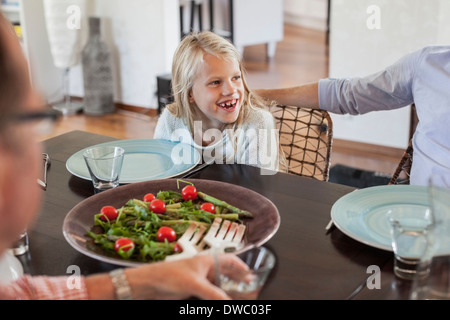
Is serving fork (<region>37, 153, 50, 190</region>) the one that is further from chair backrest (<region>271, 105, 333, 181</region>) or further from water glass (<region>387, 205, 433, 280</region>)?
water glass (<region>387, 205, 433, 280</region>)

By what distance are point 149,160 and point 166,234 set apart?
580mm

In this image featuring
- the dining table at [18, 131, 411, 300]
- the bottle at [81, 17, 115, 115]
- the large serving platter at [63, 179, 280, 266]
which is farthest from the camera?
the bottle at [81, 17, 115, 115]

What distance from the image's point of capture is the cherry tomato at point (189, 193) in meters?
1.35

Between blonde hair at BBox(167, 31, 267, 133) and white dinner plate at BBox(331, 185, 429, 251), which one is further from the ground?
blonde hair at BBox(167, 31, 267, 133)

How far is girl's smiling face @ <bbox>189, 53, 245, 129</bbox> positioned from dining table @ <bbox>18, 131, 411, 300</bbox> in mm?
336

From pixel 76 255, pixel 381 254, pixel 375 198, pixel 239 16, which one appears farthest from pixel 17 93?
pixel 239 16

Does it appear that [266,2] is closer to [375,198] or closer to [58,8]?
[58,8]

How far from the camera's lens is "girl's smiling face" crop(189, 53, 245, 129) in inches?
73.6

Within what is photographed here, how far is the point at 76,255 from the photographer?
1.13 metres

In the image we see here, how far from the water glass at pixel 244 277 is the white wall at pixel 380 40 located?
276cm

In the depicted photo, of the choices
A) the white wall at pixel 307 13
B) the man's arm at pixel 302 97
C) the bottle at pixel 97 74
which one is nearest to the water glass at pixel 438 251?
the man's arm at pixel 302 97

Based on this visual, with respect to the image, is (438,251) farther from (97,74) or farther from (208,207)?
(97,74)

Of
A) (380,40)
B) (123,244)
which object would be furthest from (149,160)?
(380,40)

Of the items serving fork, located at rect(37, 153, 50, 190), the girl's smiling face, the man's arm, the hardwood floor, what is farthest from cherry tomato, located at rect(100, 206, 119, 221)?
the hardwood floor
